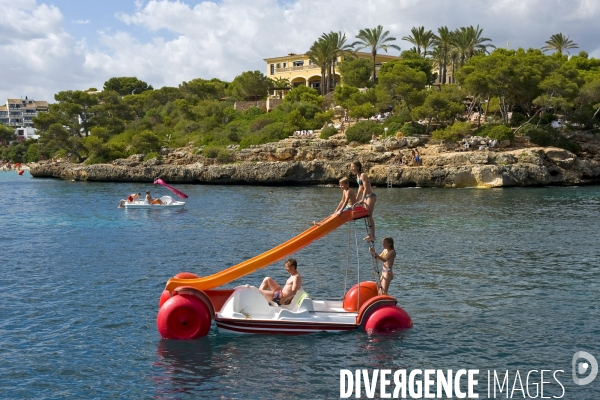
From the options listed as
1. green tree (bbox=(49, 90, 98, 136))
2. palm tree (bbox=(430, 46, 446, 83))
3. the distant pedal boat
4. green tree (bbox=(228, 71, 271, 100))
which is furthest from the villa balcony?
the distant pedal boat

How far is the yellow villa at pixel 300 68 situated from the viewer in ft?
350

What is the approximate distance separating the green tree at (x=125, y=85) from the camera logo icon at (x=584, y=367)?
13361cm

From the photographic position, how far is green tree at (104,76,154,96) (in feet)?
445

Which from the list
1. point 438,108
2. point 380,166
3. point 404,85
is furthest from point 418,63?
point 380,166

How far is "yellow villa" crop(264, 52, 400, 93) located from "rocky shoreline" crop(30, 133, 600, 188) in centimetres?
3490

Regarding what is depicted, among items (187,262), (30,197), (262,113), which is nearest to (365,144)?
(262,113)

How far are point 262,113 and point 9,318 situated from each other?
260ft

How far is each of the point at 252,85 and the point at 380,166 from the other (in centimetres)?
4459

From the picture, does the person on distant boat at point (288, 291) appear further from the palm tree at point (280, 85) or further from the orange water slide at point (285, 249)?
the palm tree at point (280, 85)

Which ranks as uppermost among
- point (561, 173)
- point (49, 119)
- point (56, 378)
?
point (49, 119)

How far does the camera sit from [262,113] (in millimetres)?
93625

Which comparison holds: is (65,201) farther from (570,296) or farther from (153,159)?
(570,296)

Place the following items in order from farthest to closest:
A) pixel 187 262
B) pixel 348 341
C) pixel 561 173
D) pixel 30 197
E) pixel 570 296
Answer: pixel 561 173 < pixel 30 197 < pixel 187 262 < pixel 570 296 < pixel 348 341

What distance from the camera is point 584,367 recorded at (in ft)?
41.3
